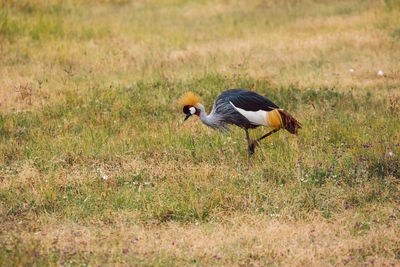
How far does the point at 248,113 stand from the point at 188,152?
0.79 meters

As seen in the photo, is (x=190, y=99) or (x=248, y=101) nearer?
(x=248, y=101)

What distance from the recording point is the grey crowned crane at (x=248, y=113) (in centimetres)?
660

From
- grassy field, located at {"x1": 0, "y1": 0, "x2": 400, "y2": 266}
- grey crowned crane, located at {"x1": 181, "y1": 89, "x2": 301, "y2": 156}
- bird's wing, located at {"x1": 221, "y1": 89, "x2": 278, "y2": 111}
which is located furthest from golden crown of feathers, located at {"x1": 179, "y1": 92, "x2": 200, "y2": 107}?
grassy field, located at {"x1": 0, "y1": 0, "x2": 400, "y2": 266}

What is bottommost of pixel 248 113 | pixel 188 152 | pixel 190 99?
pixel 188 152

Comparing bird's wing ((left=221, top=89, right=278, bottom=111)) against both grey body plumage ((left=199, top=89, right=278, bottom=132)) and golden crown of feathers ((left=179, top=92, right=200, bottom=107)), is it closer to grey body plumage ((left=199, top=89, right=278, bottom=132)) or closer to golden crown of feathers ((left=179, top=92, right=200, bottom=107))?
grey body plumage ((left=199, top=89, right=278, bottom=132))

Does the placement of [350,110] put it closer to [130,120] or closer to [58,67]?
[130,120]

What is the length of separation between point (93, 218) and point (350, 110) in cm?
442

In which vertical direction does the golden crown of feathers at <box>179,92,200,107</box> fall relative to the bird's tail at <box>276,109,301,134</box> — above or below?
above

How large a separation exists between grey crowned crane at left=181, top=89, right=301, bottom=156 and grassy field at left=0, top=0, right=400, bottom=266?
0.26 meters

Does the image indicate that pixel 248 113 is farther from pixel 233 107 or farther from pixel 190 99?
pixel 190 99

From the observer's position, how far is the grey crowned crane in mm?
6598

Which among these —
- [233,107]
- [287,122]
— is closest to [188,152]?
[233,107]

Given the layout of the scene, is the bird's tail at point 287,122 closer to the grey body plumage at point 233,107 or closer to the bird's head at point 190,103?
the grey body plumage at point 233,107

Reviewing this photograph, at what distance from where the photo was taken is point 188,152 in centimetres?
665
